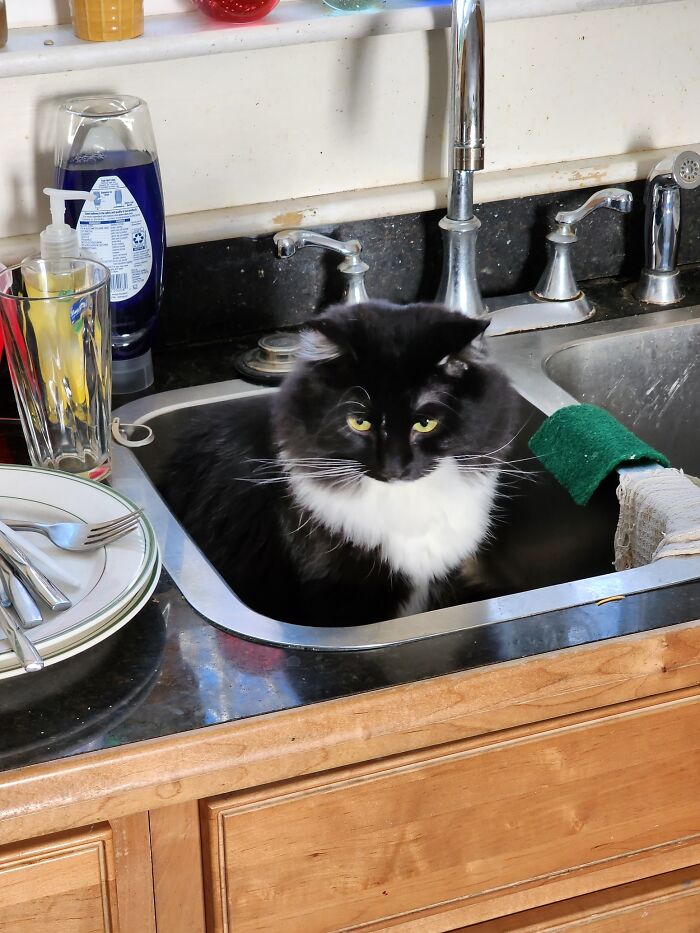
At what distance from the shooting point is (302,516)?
1062 millimetres

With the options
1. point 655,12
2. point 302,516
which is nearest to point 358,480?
point 302,516

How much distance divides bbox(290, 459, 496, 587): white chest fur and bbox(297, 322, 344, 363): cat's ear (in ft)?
0.38

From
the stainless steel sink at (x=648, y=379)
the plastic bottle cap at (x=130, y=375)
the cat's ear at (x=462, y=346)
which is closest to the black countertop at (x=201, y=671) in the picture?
the cat's ear at (x=462, y=346)

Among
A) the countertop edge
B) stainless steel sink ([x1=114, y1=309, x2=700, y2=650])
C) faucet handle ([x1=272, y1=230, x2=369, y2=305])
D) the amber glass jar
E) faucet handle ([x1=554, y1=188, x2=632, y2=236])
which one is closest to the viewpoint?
the countertop edge

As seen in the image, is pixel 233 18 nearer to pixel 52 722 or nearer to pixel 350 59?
pixel 350 59

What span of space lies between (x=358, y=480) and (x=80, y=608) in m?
0.32

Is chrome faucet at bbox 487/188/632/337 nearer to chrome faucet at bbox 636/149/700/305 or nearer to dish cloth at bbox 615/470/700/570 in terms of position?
chrome faucet at bbox 636/149/700/305

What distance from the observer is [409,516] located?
105 cm

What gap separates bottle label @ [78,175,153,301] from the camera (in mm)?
1164

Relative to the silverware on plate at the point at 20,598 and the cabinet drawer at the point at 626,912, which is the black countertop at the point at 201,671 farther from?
the cabinet drawer at the point at 626,912

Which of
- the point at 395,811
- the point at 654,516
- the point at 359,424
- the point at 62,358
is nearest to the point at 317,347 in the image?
the point at 359,424

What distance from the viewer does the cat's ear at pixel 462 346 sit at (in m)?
1.03

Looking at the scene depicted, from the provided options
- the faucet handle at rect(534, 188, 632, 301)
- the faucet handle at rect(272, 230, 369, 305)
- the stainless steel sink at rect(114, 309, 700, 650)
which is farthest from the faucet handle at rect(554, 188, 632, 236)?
the faucet handle at rect(272, 230, 369, 305)

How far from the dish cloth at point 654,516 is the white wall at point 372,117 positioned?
0.51 m
